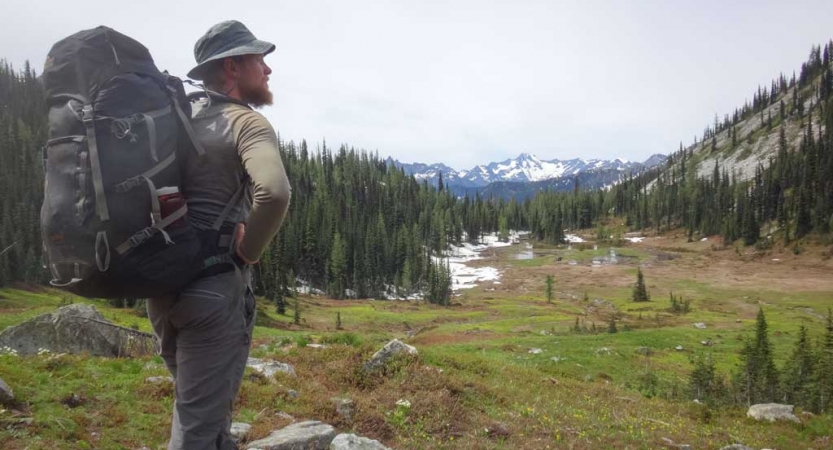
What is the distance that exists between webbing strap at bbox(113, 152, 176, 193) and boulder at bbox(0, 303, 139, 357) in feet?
45.5

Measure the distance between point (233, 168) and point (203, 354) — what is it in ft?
4.66

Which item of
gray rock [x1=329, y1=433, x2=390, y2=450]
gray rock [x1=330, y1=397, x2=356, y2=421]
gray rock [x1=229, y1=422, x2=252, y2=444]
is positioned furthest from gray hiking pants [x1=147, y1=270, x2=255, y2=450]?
gray rock [x1=330, y1=397, x2=356, y2=421]

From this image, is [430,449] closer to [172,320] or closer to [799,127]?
[172,320]

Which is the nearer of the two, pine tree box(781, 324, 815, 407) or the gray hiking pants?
the gray hiking pants

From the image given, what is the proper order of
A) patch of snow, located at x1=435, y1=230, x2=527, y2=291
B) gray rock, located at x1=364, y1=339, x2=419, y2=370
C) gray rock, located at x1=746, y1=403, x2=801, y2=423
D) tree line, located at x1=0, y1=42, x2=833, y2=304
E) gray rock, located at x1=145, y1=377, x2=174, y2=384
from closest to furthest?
gray rock, located at x1=145, y1=377, x2=174, y2=384, gray rock, located at x1=364, y1=339, x2=419, y2=370, gray rock, located at x1=746, y1=403, x2=801, y2=423, tree line, located at x1=0, y1=42, x2=833, y2=304, patch of snow, located at x1=435, y1=230, x2=527, y2=291

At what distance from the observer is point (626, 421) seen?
11.9m

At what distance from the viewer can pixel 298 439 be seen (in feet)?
23.2

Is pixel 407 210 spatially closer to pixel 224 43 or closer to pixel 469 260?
pixel 469 260

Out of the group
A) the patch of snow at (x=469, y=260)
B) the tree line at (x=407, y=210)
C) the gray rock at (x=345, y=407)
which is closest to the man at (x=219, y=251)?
the gray rock at (x=345, y=407)

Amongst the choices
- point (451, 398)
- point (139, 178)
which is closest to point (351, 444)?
point (451, 398)

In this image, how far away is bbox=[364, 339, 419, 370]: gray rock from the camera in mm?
12727

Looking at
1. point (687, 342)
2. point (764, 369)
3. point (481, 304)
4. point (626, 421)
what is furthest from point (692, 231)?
point (626, 421)

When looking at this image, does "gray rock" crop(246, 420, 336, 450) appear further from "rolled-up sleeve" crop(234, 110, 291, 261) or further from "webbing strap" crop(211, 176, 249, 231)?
"webbing strap" crop(211, 176, 249, 231)

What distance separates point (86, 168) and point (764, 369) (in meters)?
32.4
